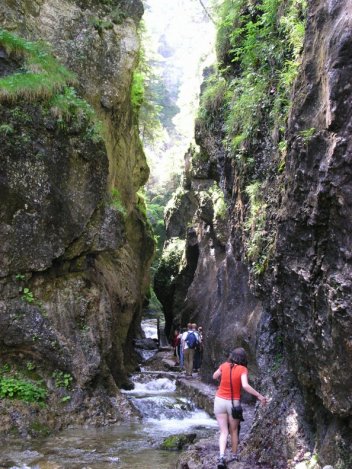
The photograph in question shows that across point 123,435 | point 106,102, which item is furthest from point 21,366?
point 106,102

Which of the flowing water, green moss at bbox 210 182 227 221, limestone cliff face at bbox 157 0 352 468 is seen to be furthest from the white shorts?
green moss at bbox 210 182 227 221

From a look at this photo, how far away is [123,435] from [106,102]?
9.77 m

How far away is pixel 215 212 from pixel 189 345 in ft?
18.1

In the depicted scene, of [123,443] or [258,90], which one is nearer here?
[123,443]

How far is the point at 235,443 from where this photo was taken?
7.01 meters

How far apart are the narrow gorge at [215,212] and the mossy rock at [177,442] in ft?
4.21

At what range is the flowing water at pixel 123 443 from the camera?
8.45 meters

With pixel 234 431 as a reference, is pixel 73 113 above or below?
above

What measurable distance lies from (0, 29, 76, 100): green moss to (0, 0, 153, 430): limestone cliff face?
0.19 m

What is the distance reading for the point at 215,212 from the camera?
64.0 feet

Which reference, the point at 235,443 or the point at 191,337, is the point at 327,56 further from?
the point at 191,337

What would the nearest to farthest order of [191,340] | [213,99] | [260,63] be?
[260,63], [213,99], [191,340]

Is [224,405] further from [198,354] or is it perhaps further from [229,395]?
[198,354]

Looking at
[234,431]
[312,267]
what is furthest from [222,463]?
[312,267]
